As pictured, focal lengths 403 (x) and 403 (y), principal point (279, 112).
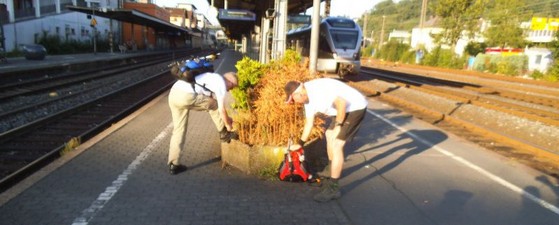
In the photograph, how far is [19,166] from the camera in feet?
20.0

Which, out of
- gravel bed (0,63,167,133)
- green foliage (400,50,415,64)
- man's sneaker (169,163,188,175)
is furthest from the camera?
green foliage (400,50,415,64)

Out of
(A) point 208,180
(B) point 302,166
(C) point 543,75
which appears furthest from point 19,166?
(C) point 543,75

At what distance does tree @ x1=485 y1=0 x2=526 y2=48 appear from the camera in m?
49.3

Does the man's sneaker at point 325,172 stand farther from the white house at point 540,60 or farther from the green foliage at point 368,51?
the green foliage at point 368,51

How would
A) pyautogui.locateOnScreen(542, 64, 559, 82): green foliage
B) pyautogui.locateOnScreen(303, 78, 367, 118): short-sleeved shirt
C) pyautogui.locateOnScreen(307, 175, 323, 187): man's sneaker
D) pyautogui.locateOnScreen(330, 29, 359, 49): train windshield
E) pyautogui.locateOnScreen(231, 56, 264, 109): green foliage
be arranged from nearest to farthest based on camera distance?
pyautogui.locateOnScreen(303, 78, 367, 118): short-sleeved shirt → pyautogui.locateOnScreen(307, 175, 323, 187): man's sneaker → pyautogui.locateOnScreen(231, 56, 264, 109): green foliage → pyautogui.locateOnScreen(330, 29, 359, 49): train windshield → pyautogui.locateOnScreen(542, 64, 559, 82): green foliage

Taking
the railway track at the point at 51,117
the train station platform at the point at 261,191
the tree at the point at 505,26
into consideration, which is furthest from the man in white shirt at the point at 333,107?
the tree at the point at 505,26

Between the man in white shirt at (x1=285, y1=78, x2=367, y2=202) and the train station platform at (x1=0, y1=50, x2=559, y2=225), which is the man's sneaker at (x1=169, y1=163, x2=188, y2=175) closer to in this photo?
the train station platform at (x1=0, y1=50, x2=559, y2=225)

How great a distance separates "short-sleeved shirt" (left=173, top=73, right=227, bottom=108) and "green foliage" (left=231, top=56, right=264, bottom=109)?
2.62 ft

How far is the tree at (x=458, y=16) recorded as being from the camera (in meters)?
41.5

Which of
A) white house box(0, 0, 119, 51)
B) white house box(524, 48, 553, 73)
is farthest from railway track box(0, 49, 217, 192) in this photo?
white house box(524, 48, 553, 73)

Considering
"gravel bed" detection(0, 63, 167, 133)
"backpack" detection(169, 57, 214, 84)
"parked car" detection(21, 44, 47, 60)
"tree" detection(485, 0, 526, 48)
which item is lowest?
"gravel bed" detection(0, 63, 167, 133)

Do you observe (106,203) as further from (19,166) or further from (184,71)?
(19,166)

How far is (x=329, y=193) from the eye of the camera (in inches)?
186

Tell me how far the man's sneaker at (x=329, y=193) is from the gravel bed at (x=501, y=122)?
17.7 ft
